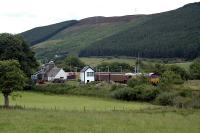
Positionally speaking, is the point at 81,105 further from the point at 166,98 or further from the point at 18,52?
the point at 18,52

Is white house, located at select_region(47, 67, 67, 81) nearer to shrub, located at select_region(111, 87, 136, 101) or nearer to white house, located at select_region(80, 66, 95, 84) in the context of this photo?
white house, located at select_region(80, 66, 95, 84)

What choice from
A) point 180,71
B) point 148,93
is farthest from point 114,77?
point 148,93

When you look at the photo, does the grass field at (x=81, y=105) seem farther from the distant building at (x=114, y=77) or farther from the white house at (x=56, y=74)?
the white house at (x=56, y=74)

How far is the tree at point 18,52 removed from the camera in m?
94.5

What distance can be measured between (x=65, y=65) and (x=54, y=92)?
8024 centimetres

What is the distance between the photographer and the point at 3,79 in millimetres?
56656

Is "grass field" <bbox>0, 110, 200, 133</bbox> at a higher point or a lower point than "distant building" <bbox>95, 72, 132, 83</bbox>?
lower

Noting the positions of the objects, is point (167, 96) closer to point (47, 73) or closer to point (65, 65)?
point (47, 73)

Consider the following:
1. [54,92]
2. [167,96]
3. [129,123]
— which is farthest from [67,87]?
[129,123]

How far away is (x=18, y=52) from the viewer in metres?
95.4

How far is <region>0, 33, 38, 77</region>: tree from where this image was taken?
310ft

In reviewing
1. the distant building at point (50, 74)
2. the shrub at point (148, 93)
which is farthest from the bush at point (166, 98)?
the distant building at point (50, 74)

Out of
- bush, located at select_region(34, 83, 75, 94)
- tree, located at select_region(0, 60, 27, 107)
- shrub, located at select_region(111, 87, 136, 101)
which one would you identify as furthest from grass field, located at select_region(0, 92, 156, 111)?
bush, located at select_region(34, 83, 75, 94)

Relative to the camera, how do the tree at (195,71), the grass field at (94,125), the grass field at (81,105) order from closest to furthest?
the grass field at (94,125), the grass field at (81,105), the tree at (195,71)
